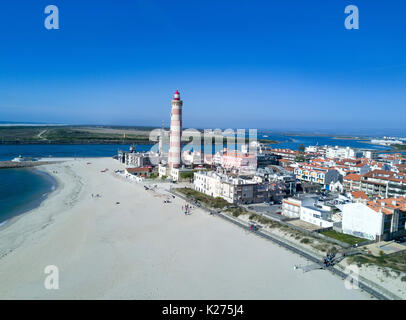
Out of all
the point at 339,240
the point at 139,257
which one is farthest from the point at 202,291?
the point at 339,240

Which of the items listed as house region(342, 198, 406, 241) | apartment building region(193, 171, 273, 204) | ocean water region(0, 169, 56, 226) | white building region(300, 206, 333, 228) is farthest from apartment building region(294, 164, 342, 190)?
ocean water region(0, 169, 56, 226)

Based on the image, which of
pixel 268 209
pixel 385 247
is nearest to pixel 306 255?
pixel 385 247

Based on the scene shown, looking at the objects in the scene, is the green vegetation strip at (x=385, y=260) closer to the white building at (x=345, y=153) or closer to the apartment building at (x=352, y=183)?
the apartment building at (x=352, y=183)

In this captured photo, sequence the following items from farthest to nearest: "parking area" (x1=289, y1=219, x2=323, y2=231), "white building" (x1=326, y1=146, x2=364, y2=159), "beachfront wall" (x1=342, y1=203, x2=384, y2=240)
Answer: "white building" (x1=326, y1=146, x2=364, y2=159) → "parking area" (x1=289, y1=219, x2=323, y2=231) → "beachfront wall" (x1=342, y1=203, x2=384, y2=240)

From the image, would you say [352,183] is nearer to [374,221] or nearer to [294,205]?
[294,205]

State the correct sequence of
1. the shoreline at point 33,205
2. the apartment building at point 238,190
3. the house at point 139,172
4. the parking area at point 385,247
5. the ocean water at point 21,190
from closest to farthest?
1. the parking area at point 385,247
2. the shoreline at point 33,205
3. the ocean water at point 21,190
4. the apartment building at point 238,190
5. the house at point 139,172

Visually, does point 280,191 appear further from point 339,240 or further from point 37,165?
point 37,165

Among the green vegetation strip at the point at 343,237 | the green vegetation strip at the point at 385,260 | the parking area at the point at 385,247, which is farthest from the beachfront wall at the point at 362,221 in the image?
the green vegetation strip at the point at 385,260

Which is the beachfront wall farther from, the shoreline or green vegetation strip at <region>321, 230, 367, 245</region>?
the shoreline
